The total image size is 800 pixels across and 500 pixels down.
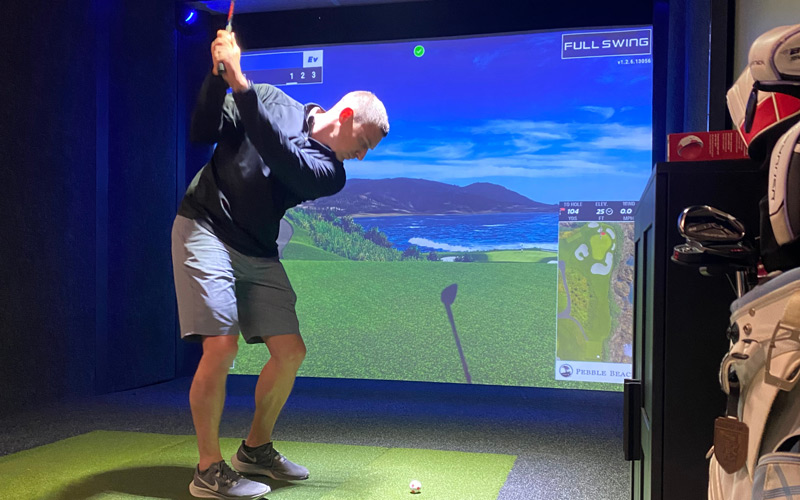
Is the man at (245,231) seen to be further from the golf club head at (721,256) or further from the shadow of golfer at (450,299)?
the shadow of golfer at (450,299)

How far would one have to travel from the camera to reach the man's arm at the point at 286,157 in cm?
196

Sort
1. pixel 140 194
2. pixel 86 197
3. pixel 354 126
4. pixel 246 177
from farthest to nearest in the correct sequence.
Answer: pixel 140 194, pixel 86 197, pixel 354 126, pixel 246 177

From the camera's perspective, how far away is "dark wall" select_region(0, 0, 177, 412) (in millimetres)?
3631

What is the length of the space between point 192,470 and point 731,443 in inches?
79.1

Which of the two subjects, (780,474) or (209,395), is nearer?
(780,474)

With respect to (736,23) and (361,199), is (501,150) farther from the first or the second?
(736,23)

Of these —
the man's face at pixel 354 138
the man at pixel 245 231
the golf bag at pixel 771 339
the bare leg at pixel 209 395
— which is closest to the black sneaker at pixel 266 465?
the man at pixel 245 231

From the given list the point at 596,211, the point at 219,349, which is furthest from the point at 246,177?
the point at 596,211

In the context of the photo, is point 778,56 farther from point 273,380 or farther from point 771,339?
point 273,380

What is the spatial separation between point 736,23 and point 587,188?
211cm

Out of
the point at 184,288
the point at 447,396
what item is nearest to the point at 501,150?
the point at 447,396

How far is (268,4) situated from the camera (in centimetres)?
479

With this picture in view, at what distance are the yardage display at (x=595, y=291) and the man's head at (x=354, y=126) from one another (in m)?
2.30

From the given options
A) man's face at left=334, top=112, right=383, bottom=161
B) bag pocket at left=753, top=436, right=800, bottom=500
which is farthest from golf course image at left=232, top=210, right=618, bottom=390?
bag pocket at left=753, top=436, right=800, bottom=500
